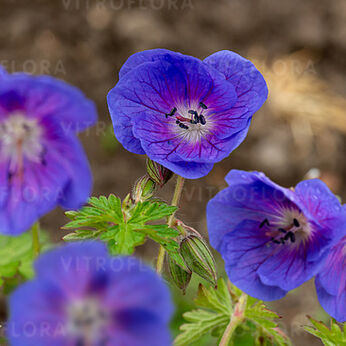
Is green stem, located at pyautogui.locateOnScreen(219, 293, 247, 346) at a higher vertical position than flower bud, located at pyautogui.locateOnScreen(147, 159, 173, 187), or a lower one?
lower

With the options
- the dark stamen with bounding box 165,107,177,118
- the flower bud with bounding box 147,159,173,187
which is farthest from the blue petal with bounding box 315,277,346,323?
the dark stamen with bounding box 165,107,177,118

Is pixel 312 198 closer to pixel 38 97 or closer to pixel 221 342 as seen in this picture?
pixel 221 342

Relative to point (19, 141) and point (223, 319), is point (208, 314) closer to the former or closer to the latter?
point (223, 319)

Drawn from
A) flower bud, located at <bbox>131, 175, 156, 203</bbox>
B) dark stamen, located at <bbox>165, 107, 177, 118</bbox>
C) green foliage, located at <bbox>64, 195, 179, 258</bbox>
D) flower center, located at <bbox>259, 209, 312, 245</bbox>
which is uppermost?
dark stamen, located at <bbox>165, 107, 177, 118</bbox>

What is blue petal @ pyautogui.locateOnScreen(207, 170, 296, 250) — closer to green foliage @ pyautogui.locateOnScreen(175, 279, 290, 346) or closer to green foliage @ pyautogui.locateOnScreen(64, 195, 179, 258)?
green foliage @ pyautogui.locateOnScreen(64, 195, 179, 258)

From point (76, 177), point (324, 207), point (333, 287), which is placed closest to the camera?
point (76, 177)

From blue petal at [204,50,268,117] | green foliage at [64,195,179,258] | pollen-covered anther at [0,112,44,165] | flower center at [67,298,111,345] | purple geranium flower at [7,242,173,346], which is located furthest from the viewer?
blue petal at [204,50,268,117]

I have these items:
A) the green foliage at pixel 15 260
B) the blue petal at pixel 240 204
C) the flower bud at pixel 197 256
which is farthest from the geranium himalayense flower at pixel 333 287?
the green foliage at pixel 15 260

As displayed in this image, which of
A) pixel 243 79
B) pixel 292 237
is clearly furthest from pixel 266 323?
pixel 243 79
